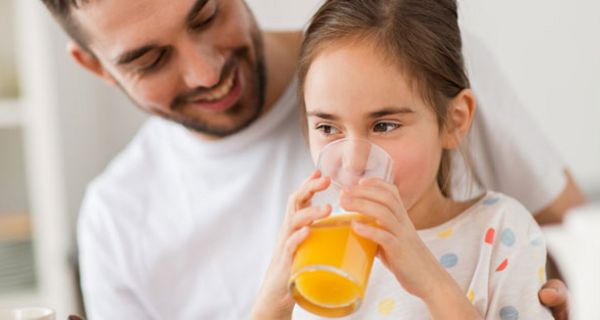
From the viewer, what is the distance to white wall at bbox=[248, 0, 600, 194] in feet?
7.68

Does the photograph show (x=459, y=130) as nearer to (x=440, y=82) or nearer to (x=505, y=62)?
(x=440, y=82)

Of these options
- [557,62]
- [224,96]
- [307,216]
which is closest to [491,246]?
[307,216]

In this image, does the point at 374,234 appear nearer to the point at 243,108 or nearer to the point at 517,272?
the point at 517,272

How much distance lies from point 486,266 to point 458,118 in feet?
0.76

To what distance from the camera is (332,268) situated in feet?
3.19

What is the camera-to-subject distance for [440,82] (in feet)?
4.09

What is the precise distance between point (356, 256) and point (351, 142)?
0.17 metres

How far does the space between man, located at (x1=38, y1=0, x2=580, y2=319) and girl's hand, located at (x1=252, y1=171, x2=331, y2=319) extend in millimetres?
490

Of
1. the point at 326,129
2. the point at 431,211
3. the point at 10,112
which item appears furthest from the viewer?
the point at 10,112

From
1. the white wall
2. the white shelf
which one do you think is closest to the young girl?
the white wall

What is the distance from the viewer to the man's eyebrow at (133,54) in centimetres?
152

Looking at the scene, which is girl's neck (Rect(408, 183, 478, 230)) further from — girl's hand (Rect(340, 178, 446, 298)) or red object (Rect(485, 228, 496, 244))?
girl's hand (Rect(340, 178, 446, 298))

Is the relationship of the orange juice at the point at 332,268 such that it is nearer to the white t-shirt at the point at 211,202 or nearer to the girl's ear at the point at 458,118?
the girl's ear at the point at 458,118

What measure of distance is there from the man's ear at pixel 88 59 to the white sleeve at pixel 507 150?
29.8 inches
